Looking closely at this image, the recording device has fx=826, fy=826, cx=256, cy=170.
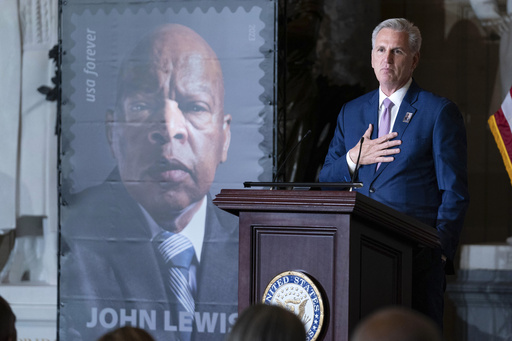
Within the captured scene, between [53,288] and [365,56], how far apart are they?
2.56 metres

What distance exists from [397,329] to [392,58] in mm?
2254

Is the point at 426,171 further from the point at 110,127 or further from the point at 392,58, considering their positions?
the point at 110,127

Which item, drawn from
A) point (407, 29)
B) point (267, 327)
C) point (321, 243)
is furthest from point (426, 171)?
point (267, 327)

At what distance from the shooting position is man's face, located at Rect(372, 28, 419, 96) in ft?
11.2

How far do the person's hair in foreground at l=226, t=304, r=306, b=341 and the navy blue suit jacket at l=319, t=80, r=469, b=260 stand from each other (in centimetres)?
183

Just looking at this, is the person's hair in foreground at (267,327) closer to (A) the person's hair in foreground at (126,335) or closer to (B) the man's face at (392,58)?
(A) the person's hair in foreground at (126,335)

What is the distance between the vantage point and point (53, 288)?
5531 millimetres

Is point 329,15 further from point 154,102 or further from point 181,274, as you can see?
point 181,274

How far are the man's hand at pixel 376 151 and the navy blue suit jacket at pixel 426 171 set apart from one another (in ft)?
0.24

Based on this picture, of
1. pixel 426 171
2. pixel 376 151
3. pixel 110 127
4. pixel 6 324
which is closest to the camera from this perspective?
pixel 6 324

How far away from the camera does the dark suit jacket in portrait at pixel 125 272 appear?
4293 mm

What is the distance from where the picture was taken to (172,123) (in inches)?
172

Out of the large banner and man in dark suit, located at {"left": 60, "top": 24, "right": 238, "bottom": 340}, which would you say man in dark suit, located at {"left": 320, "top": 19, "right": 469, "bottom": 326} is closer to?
the large banner

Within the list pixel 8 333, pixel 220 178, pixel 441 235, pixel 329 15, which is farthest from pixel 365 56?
pixel 8 333
